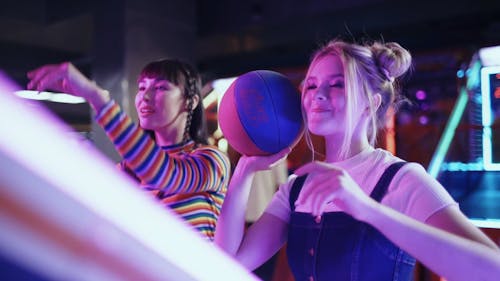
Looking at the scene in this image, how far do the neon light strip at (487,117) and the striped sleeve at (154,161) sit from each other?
1.53 meters

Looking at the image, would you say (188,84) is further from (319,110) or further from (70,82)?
(319,110)

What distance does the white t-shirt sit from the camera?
103 cm

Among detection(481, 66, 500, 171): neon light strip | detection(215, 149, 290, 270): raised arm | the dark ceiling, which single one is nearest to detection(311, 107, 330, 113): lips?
detection(215, 149, 290, 270): raised arm

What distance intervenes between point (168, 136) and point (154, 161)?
15.0 inches

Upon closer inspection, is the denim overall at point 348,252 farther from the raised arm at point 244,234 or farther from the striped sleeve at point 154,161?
the striped sleeve at point 154,161

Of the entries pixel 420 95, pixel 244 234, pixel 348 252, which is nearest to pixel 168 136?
pixel 244 234

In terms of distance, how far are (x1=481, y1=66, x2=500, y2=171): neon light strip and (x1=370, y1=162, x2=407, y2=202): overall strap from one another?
5.06 feet

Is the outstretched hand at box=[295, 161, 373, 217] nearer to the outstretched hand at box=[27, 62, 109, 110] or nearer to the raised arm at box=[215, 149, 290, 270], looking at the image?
the raised arm at box=[215, 149, 290, 270]

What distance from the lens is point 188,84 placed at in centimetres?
173

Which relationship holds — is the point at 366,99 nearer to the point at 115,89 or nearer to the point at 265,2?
the point at 115,89

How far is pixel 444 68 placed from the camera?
17.4 ft

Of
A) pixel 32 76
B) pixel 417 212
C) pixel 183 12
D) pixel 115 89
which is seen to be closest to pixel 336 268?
pixel 417 212

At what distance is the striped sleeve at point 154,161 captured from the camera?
51.3 inches

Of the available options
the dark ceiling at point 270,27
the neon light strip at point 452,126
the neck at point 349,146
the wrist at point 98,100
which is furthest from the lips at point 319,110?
the dark ceiling at point 270,27
